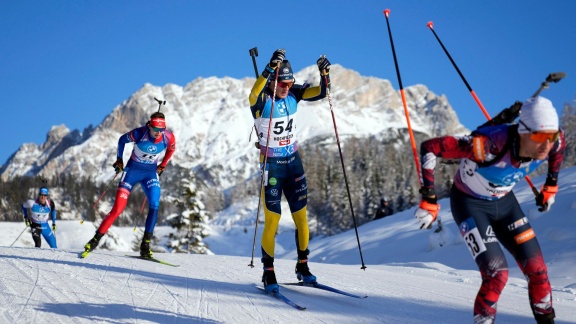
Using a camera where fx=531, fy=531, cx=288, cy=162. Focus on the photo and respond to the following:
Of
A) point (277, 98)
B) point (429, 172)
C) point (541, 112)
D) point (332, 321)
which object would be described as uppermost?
point (277, 98)

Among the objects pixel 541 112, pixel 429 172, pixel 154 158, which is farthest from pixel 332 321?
pixel 154 158

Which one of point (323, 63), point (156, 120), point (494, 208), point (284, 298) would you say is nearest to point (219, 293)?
point (284, 298)

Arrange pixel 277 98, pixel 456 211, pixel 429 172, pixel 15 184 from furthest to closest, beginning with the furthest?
pixel 15 184 < pixel 277 98 < pixel 456 211 < pixel 429 172

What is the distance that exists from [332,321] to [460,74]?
13.3ft

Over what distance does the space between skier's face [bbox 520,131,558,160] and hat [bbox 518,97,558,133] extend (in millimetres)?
51

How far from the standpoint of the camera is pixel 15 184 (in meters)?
121

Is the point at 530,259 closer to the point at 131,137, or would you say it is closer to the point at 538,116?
the point at 538,116

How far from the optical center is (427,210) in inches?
185

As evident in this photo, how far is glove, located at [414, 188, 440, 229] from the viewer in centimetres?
469

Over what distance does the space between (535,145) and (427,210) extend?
3.46ft

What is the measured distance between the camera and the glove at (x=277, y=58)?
22.5ft

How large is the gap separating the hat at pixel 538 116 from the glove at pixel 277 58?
127 inches

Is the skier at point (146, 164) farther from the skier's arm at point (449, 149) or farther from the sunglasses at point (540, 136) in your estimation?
the sunglasses at point (540, 136)

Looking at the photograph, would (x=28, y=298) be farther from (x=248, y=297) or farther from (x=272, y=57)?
(x=272, y=57)
